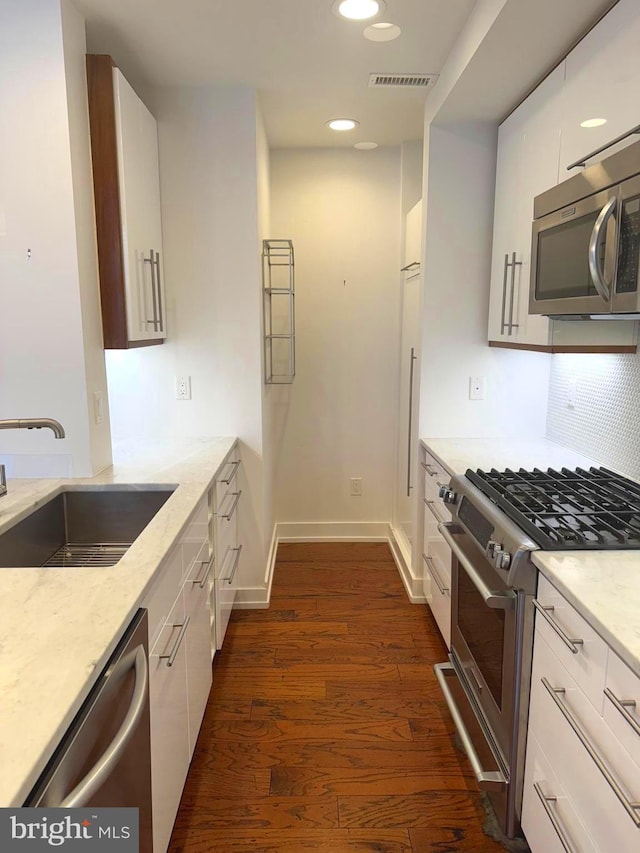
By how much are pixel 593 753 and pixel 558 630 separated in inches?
10.4

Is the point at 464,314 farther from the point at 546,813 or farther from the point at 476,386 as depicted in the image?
the point at 546,813

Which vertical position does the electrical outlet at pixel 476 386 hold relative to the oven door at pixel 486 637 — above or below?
above

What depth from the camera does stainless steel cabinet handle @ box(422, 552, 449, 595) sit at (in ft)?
8.35

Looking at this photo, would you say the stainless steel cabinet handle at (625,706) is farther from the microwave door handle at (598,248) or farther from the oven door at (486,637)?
the microwave door handle at (598,248)

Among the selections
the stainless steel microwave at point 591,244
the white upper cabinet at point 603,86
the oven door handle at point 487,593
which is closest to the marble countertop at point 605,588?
the oven door handle at point 487,593

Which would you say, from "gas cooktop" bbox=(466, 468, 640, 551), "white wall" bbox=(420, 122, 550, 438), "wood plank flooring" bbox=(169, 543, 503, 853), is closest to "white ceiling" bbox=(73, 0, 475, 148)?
"white wall" bbox=(420, 122, 550, 438)

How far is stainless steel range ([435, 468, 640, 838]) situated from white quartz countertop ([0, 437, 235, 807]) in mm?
921

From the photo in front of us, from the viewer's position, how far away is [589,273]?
5.68 feet

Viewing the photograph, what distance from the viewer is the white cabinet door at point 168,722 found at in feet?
4.76

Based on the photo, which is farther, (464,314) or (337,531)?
(337,531)

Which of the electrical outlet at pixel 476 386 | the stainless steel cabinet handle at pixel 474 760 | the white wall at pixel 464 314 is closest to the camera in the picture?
the stainless steel cabinet handle at pixel 474 760

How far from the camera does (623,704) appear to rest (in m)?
1.11

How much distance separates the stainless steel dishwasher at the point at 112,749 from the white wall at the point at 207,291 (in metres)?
1.70

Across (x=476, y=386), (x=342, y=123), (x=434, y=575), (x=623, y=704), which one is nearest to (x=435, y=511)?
(x=434, y=575)
